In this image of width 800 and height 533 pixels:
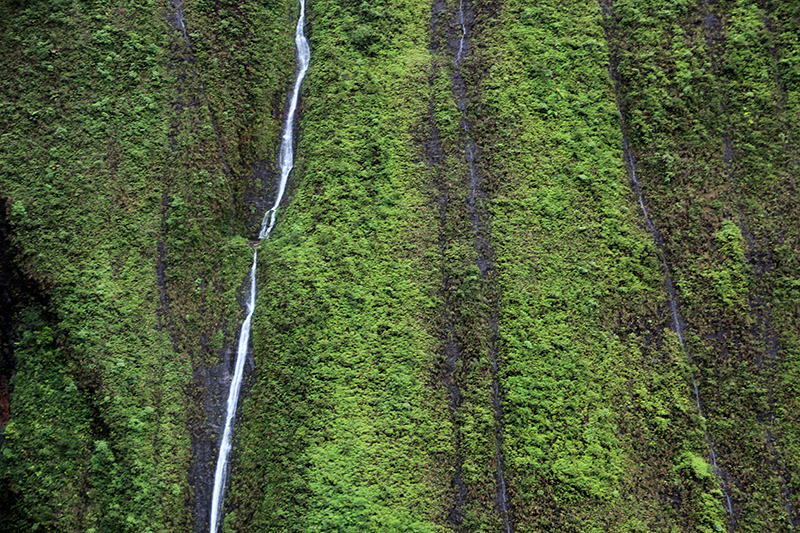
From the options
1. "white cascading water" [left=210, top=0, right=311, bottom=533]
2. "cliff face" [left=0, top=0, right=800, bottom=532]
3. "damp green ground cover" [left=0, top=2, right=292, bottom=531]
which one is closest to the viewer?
"cliff face" [left=0, top=0, right=800, bottom=532]

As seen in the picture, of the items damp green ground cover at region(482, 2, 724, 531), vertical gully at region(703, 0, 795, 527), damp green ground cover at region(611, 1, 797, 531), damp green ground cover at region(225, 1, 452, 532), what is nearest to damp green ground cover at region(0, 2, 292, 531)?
damp green ground cover at region(225, 1, 452, 532)

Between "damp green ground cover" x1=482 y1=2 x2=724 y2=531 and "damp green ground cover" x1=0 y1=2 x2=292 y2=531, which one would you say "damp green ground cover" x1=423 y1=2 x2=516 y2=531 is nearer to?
"damp green ground cover" x1=482 y1=2 x2=724 y2=531

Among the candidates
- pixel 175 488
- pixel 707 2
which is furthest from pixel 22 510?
pixel 707 2

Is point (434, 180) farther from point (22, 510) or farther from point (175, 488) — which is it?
point (22, 510)

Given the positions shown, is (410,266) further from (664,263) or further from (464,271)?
(664,263)

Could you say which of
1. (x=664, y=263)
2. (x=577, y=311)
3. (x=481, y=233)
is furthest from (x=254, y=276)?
(x=664, y=263)

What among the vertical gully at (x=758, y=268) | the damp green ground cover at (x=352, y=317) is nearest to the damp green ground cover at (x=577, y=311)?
the vertical gully at (x=758, y=268)
